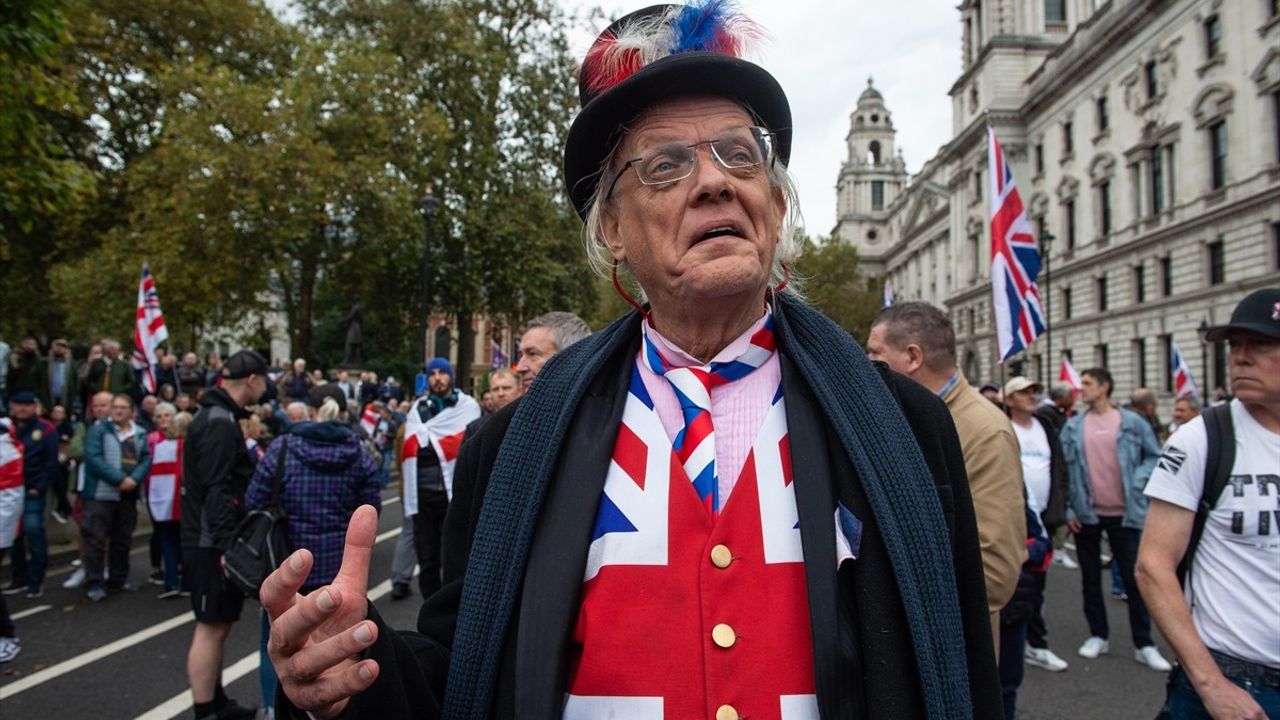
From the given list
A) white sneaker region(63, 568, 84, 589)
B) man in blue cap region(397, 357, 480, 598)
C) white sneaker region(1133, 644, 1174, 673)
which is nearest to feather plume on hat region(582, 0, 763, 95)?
man in blue cap region(397, 357, 480, 598)

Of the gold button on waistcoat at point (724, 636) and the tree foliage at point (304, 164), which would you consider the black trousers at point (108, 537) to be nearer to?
the gold button on waistcoat at point (724, 636)

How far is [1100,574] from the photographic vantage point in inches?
271

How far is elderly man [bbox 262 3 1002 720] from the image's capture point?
1.41 meters

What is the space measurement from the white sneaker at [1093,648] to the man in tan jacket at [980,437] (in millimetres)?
4055

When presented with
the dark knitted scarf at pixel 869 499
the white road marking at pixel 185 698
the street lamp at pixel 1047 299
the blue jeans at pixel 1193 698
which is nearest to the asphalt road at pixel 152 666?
the white road marking at pixel 185 698

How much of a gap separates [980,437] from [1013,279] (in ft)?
17.3

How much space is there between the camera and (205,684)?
15.6 feet

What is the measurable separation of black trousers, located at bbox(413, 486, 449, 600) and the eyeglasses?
555cm

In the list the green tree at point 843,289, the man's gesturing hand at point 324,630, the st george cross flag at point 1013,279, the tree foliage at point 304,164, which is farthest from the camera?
the green tree at point 843,289

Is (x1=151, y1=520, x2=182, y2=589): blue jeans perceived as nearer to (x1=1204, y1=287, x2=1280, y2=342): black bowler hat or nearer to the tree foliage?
(x1=1204, y1=287, x2=1280, y2=342): black bowler hat

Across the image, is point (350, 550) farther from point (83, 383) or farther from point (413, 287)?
point (413, 287)

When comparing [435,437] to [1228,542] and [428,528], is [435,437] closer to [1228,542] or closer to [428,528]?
[428,528]

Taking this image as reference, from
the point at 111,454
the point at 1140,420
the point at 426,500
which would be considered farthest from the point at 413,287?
the point at 1140,420

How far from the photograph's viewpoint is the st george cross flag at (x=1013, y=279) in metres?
7.96
